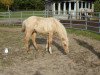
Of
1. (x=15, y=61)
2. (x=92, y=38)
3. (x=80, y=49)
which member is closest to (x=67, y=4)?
(x=92, y=38)

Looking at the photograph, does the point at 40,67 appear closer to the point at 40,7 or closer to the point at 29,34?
the point at 29,34

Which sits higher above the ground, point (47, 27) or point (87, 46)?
point (47, 27)

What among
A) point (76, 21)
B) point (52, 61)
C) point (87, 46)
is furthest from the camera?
point (76, 21)

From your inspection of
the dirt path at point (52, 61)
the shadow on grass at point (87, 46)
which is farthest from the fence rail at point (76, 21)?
the dirt path at point (52, 61)

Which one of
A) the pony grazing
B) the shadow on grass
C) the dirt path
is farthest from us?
the shadow on grass

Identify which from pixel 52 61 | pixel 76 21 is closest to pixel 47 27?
pixel 52 61

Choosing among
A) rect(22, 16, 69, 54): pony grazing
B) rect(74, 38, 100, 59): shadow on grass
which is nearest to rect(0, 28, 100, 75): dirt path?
rect(74, 38, 100, 59): shadow on grass

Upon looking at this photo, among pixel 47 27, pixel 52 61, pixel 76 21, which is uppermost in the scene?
pixel 47 27

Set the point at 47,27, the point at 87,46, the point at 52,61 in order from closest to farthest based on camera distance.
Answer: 1. the point at 52,61
2. the point at 47,27
3. the point at 87,46

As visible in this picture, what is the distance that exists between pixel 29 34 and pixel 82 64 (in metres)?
2.72

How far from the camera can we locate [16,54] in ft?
35.3

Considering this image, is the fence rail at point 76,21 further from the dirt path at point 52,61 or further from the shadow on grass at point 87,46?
the dirt path at point 52,61

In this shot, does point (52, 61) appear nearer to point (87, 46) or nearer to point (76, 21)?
point (87, 46)

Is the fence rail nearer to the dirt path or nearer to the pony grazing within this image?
the dirt path
